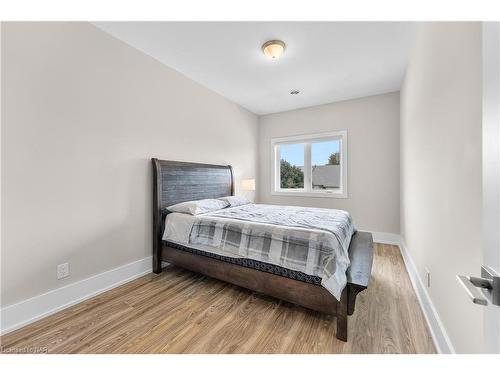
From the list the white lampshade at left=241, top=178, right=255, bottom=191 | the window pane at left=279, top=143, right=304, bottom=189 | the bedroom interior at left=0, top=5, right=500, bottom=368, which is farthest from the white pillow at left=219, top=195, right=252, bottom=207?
the window pane at left=279, top=143, right=304, bottom=189

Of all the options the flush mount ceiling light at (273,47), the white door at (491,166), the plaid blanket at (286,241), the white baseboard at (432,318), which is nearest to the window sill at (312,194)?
the plaid blanket at (286,241)

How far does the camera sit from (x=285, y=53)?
244 cm

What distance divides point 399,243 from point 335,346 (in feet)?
9.01

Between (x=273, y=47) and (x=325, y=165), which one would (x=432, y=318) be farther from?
(x=325, y=165)

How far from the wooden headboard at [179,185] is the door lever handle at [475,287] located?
2577 mm

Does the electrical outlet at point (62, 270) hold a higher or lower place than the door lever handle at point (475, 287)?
lower

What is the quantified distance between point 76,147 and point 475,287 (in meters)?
2.62

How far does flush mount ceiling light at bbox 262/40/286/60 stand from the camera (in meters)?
2.21

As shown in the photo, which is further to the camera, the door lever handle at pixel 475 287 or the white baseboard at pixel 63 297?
the white baseboard at pixel 63 297

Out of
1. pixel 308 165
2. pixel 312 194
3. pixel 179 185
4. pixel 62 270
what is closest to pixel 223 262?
pixel 179 185

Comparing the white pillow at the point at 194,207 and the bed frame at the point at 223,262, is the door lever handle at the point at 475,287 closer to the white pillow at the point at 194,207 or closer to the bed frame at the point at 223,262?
the bed frame at the point at 223,262

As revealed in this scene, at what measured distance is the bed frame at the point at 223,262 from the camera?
1548 millimetres

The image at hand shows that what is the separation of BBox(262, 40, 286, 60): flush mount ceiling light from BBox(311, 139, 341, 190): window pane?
2334mm

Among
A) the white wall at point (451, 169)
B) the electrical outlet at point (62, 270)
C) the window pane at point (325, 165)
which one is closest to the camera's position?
the white wall at point (451, 169)
